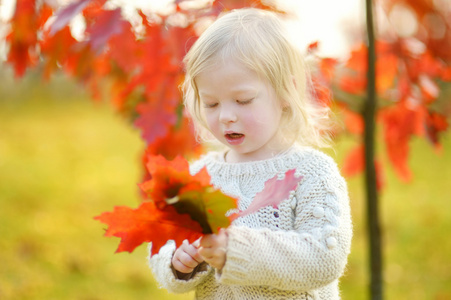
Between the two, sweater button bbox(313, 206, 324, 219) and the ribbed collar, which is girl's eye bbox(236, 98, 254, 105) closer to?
the ribbed collar

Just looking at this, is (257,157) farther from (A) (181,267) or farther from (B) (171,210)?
(B) (171,210)

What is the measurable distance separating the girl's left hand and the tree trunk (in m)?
1.00

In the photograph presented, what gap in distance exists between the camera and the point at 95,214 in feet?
15.5

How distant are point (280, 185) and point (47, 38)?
1.28 meters

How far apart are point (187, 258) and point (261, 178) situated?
0.26 m

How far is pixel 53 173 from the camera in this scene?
19.5 ft

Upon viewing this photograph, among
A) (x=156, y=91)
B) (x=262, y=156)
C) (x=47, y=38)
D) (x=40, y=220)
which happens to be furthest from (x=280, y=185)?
(x=40, y=220)

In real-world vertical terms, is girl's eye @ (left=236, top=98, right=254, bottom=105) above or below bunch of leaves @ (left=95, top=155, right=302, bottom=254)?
above

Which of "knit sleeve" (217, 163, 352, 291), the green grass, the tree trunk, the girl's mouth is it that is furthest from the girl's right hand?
the tree trunk

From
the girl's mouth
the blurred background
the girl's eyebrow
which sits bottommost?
the blurred background

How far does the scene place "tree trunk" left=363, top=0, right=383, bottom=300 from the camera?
72.3 inches

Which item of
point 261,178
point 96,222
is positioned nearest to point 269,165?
point 261,178

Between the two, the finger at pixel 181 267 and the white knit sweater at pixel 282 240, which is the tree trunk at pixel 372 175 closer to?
the white knit sweater at pixel 282 240

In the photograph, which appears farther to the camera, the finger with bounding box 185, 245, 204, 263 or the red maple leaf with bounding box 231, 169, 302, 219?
the finger with bounding box 185, 245, 204, 263
